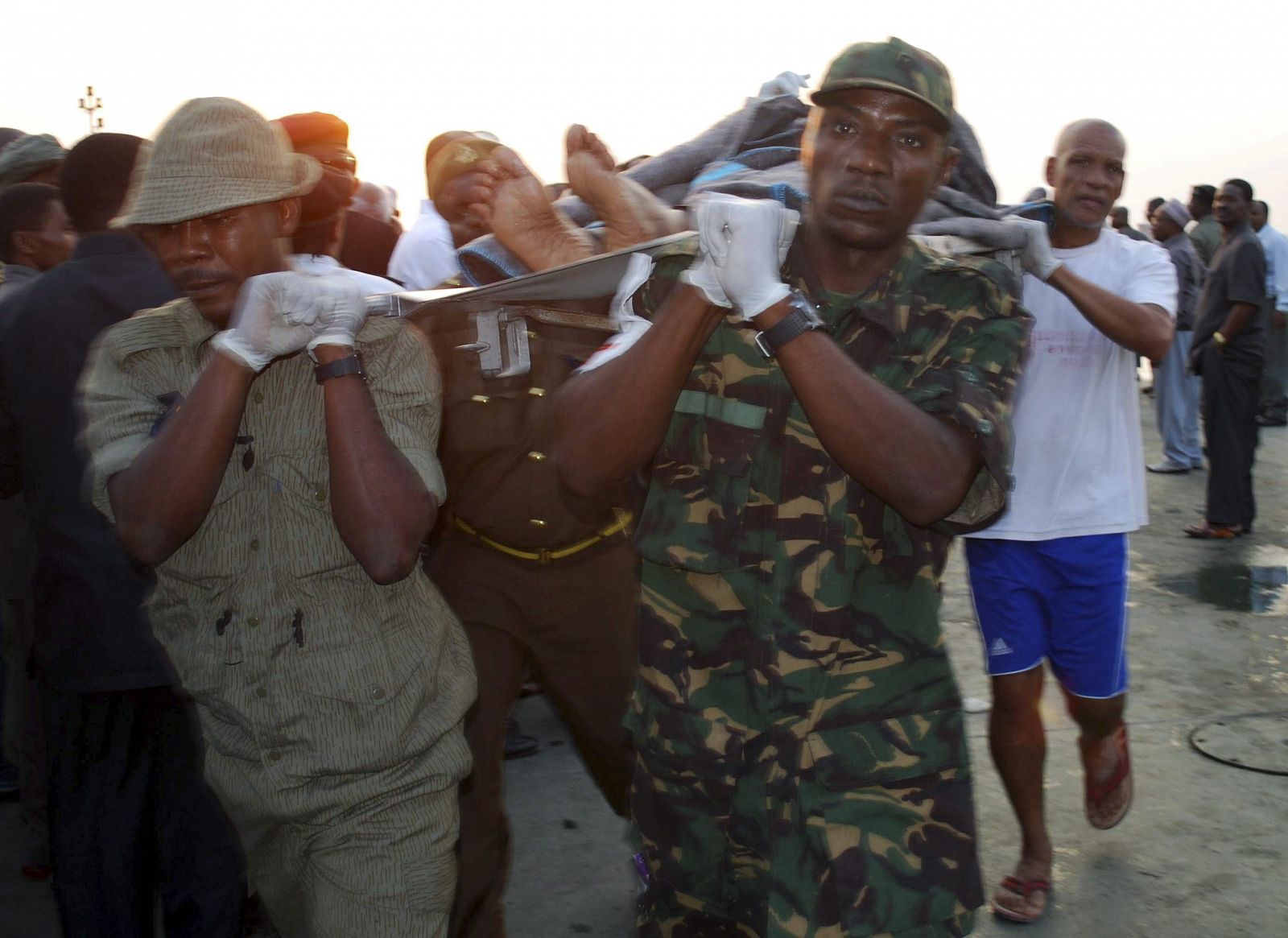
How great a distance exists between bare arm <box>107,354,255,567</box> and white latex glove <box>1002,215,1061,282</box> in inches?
89.0

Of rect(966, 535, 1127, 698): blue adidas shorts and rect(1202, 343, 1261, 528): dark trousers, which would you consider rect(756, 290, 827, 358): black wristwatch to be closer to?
rect(966, 535, 1127, 698): blue adidas shorts

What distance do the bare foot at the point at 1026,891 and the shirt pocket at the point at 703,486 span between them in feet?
7.20

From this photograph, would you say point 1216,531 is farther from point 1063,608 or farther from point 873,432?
point 873,432

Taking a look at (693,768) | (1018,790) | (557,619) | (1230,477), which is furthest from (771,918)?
(1230,477)

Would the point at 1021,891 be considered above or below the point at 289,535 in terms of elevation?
below

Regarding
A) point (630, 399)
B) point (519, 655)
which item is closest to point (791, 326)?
point (630, 399)

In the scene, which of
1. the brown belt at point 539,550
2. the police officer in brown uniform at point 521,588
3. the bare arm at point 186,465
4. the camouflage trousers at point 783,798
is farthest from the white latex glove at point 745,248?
the brown belt at point 539,550

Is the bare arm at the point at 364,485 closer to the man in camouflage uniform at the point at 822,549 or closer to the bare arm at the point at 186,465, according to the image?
the bare arm at the point at 186,465

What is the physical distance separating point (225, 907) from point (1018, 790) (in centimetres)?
225

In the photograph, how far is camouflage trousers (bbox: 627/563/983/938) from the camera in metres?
2.16

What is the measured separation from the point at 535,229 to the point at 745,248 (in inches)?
42.7

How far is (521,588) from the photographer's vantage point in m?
3.40

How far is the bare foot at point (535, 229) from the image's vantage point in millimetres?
2951

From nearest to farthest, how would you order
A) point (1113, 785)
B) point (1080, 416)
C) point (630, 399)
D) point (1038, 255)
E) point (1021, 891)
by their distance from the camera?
point (630, 399) → point (1038, 255) → point (1021, 891) → point (1080, 416) → point (1113, 785)
